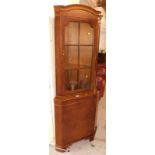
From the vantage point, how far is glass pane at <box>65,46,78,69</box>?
2.29 meters

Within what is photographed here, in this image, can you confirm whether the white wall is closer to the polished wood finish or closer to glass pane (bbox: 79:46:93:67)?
glass pane (bbox: 79:46:93:67)

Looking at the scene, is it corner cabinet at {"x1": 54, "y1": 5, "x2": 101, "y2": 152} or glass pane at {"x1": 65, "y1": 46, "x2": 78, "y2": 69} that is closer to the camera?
corner cabinet at {"x1": 54, "y1": 5, "x2": 101, "y2": 152}

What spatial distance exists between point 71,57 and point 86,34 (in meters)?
0.33

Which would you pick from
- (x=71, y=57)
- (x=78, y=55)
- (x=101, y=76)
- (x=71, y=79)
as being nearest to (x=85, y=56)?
→ (x=78, y=55)

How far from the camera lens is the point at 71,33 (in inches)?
90.8

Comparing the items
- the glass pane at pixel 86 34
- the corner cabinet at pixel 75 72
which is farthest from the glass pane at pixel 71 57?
the glass pane at pixel 86 34

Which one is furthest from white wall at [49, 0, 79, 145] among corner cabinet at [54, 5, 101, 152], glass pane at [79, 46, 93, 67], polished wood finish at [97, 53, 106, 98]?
polished wood finish at [97, 53, 106, 98]

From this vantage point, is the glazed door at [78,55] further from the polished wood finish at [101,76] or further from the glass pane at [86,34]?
the polished wood finish at [101,76]

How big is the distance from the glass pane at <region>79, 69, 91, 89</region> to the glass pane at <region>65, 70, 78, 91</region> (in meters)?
0.07

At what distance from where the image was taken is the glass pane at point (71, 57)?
7.50 feet

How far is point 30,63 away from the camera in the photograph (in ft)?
2.93

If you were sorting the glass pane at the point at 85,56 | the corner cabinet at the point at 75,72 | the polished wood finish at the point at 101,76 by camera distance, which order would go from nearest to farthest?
the corner cabinet at the point at 75,72, the glass pane at the point at 85,56, the polished wood finish at the point at 101,76
